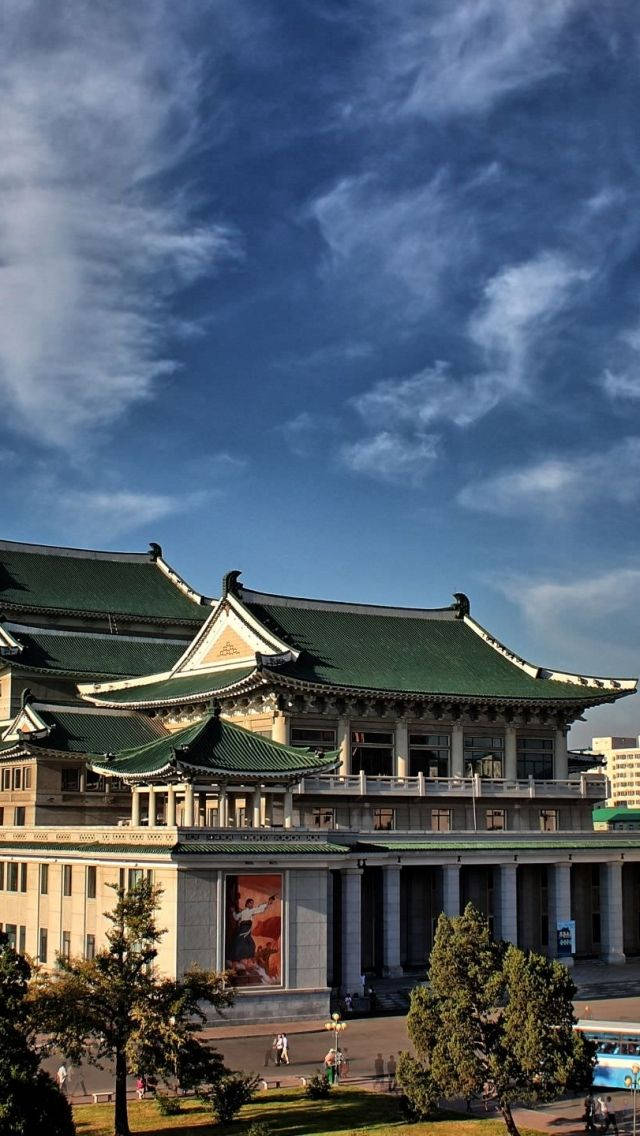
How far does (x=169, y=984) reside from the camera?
122 feet

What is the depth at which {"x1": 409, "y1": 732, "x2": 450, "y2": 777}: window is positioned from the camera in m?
70.2

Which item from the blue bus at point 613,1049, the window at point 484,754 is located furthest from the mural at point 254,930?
the window at point 484,754

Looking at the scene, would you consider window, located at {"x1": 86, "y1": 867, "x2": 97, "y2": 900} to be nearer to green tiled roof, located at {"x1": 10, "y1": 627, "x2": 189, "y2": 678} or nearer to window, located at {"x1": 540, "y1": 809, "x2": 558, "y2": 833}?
green tiled roof, located at {"x1": 10, "y1": 627, "x2": 189, "y2": 678}

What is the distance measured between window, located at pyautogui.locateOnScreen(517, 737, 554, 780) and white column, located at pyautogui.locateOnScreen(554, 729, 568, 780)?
0.23 m

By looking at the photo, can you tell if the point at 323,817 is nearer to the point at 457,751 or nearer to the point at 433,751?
the point at 433,751

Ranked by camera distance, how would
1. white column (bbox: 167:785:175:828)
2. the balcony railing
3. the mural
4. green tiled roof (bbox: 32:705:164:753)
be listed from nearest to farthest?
the mural < white column (bbox: 167:785:175:828) < the balcony railing < green tiled roof (bbox: 32:705:164:753)

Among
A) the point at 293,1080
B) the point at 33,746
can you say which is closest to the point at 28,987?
the point at 293,1080

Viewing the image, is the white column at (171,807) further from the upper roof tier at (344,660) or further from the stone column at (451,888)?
the stone column at (451,888)

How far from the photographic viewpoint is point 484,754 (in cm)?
7262

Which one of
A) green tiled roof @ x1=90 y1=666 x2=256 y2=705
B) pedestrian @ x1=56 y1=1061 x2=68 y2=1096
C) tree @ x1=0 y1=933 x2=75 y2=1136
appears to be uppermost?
green tiled roof @ x1=90 y1=666 x2=256 y2=705

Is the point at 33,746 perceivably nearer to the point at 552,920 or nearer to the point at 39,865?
the point at 39,865

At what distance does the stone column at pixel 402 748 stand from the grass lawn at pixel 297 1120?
29.5 meters

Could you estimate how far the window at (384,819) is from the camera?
66562 mm

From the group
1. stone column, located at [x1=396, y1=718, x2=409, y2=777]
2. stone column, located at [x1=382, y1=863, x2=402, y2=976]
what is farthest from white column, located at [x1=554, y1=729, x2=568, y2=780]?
stone column, located at [x1=382, y1=863, x2=402, y2=976]
